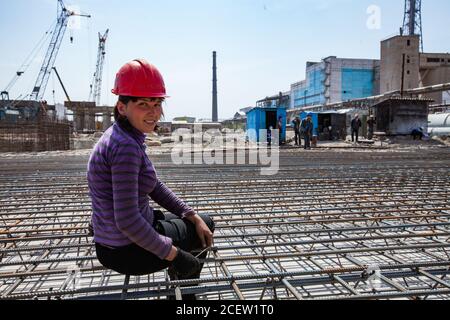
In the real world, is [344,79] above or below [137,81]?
above

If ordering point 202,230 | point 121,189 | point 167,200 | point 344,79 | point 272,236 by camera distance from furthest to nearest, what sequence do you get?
1. point 344,79
2. point 272,236
3. point 167,200
4. point 202,230
5. point 121,189

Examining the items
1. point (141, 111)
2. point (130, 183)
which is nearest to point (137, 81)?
point (141, 111)

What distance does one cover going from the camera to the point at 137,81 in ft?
6.25

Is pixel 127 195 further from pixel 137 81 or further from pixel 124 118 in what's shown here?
pixel 137 81

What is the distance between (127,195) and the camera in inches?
71.4

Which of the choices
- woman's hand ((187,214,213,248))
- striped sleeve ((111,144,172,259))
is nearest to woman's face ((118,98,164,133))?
striped sleeve ((111,144,172,259))

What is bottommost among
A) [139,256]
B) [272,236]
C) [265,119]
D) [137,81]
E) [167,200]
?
[272,236]

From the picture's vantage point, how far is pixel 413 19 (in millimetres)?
63406

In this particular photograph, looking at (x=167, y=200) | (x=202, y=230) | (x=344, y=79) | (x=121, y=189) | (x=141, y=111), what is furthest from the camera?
(x=344, y=79)

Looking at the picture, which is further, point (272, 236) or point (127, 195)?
point (272, 236)

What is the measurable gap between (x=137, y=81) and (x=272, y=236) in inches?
99.5

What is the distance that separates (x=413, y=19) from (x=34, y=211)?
73.5 meters

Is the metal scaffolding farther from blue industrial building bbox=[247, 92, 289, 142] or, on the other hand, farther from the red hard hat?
blue industrial building bbox=[247, 92, 289, 142]
